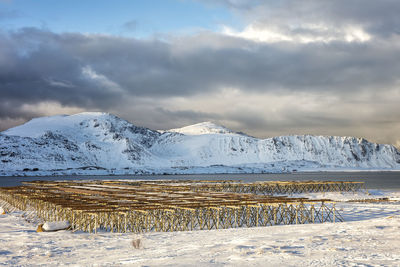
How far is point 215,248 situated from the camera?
56.7 ft

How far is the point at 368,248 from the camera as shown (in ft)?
54.1

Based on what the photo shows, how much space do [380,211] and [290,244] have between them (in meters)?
23.4

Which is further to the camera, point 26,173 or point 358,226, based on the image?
point 26,173

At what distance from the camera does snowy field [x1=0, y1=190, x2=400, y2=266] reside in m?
14.6

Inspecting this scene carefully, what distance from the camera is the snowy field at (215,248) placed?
576 inches

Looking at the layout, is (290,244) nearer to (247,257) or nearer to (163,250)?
(247,257)

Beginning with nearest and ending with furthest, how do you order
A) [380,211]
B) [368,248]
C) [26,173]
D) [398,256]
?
1. [398,256]
2. [368,248]
3. [380,211]
4. [26,173]

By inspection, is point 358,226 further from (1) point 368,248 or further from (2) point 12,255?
(2) point 12,255

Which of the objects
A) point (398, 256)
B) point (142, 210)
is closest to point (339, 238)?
point (398, 256)

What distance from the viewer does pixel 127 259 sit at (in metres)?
15.6

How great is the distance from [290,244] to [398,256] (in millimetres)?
4381

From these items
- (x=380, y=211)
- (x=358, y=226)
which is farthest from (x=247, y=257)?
(x=380, y=211)

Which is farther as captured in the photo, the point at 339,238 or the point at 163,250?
the point at 339,238

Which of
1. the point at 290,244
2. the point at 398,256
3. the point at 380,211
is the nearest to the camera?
the point at 398,256
